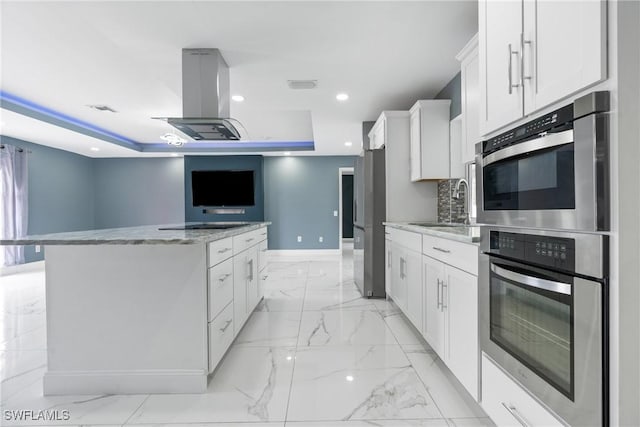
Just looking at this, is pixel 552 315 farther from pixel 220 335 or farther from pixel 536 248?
pixel 220 335

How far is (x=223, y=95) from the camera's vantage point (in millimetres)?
2963

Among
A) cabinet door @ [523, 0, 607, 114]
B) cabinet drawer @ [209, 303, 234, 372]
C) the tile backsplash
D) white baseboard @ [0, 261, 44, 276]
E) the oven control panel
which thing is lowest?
white baseboard @ [0, 261, 44, 276]

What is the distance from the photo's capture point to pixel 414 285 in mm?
2529

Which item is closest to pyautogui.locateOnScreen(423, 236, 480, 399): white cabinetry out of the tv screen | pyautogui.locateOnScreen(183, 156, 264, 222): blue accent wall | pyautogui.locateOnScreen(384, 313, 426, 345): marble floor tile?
pyautogui.locateOnScreen(384, 313, 426, 345): marble floor tile

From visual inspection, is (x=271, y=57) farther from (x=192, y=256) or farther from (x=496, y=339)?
(x=496, y=339)

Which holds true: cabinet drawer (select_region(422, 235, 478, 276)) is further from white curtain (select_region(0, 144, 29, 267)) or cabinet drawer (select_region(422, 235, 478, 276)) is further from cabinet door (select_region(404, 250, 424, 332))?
white curtain (select_region(0, 144, 29, 267))

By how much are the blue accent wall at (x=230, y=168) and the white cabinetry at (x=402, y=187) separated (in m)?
4.22

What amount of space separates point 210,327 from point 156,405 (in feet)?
1.46

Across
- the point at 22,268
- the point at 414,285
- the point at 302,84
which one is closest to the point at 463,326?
the point at 414,285

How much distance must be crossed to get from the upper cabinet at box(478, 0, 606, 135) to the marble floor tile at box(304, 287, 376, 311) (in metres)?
2.46

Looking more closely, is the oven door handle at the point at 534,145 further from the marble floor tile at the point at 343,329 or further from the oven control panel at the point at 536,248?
the marble floor tile at the point at 343,329

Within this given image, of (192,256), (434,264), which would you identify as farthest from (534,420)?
(192,256)

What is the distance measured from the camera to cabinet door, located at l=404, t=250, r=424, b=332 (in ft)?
7.81

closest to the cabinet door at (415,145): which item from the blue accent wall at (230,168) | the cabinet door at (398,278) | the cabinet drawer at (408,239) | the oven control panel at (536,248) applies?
the cabinet drawer at (408,239)
